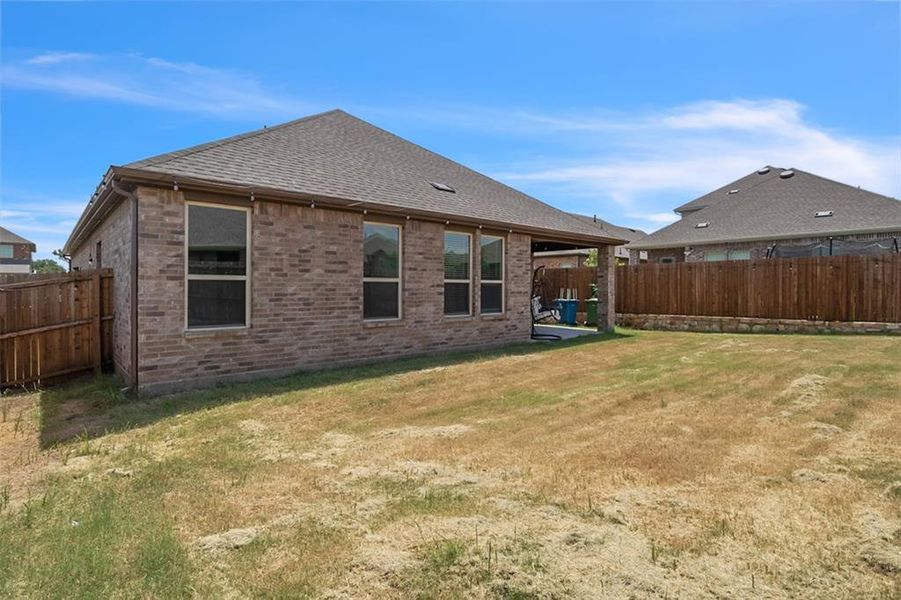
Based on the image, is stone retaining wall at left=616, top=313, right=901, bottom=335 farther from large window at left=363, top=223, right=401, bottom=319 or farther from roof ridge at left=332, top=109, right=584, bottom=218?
large window at left=363, top=223, right=401, bottom=319

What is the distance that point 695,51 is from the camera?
422 inches

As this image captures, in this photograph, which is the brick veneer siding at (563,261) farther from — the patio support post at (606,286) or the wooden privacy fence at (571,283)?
the patio support post at (606,286)

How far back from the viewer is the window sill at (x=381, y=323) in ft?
31.9

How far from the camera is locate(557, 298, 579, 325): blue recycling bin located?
18.7 m

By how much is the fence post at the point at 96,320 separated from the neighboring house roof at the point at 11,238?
4651 centimetres

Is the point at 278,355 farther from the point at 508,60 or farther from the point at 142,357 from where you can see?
the point at 508,60

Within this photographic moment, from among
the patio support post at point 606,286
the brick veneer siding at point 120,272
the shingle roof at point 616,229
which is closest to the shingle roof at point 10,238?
the brick veneer siding at point 120,272

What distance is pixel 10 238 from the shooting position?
145ft

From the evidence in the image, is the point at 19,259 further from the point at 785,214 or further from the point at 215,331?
the point at 785,214

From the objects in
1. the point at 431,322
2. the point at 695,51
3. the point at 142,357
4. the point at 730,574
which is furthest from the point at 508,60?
the point at 730,574

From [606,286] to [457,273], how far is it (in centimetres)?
638

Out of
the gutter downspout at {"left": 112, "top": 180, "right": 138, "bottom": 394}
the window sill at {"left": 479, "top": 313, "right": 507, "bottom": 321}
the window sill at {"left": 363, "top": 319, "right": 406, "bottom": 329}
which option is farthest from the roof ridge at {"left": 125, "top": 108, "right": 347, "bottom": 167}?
the window sill at {"left": 479, "top": 313, "right": 507, "bottom": 321}

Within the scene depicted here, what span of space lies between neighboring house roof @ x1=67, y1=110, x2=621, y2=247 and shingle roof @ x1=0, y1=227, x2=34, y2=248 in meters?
41.7

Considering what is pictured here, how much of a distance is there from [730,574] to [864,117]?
1713cm
